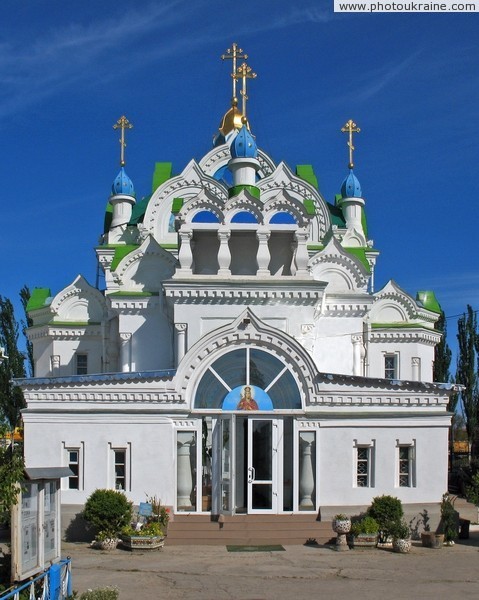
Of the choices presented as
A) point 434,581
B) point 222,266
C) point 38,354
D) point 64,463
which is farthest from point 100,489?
point 38,354

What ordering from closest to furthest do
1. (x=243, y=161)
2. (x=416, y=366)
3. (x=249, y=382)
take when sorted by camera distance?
(x=249, y=382) < (x=243, y=161) < (x=416, y=366)

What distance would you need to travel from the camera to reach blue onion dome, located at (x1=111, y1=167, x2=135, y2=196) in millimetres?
28672

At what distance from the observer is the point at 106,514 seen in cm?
1795

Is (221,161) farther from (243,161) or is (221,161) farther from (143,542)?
(143,542)

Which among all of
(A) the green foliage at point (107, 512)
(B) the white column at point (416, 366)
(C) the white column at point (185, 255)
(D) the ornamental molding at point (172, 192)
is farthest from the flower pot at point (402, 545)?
(D) the ornamental molding at point (172, 192)

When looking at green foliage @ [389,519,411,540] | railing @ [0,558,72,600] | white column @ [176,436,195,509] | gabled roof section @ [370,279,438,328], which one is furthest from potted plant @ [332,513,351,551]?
gabled roof section @ [370,279,438,328]

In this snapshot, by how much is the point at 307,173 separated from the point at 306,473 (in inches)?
489

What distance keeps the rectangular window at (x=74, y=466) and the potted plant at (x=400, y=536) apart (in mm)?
7069

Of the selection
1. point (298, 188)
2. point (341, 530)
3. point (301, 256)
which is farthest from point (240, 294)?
point (298, 188)

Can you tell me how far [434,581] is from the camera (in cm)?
1473

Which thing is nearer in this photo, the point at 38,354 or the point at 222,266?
the point at 222,266

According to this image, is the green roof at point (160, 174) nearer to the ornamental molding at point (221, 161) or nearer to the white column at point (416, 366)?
the ornamental molding at point (221, 161)

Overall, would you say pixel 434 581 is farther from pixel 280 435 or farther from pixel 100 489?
pixel 100 489

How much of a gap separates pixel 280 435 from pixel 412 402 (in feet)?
10.4
